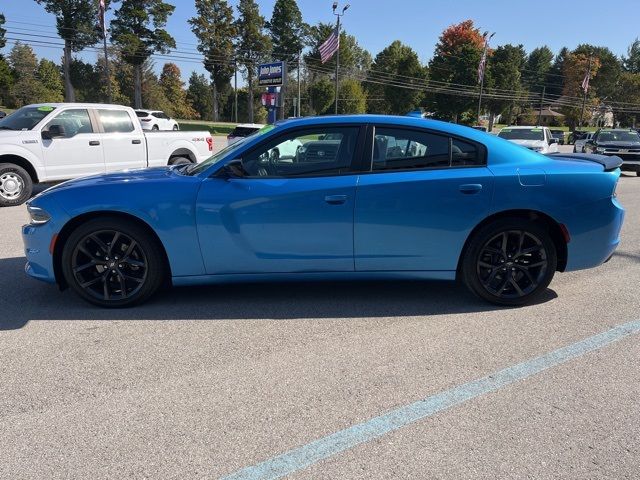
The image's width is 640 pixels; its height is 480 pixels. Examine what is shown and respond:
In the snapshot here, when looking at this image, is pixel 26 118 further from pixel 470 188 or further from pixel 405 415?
pixel 405 415

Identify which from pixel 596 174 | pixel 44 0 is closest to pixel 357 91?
pixel 44 0

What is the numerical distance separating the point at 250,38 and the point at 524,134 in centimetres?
5975

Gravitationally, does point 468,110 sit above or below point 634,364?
above

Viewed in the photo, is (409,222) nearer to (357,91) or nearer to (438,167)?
(438,167)

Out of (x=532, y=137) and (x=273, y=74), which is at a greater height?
(x=273, y=74)

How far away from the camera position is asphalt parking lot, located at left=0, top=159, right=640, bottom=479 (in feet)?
7.80

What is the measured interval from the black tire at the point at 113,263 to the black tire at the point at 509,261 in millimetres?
2611

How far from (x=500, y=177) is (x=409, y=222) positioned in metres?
0.83

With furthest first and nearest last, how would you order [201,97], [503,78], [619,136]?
[201,97]
[503,78]
[619,136]

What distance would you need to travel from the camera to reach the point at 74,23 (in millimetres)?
54625

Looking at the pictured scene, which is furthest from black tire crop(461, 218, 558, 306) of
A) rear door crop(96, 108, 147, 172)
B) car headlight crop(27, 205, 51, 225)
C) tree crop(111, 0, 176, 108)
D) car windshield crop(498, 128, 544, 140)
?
tree crop(111, 0, 176, 108)

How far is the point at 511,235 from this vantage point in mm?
4246

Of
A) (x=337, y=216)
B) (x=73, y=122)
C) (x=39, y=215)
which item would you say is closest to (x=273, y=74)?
(x=73, y=122)

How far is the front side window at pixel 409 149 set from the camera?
13.7 ft
